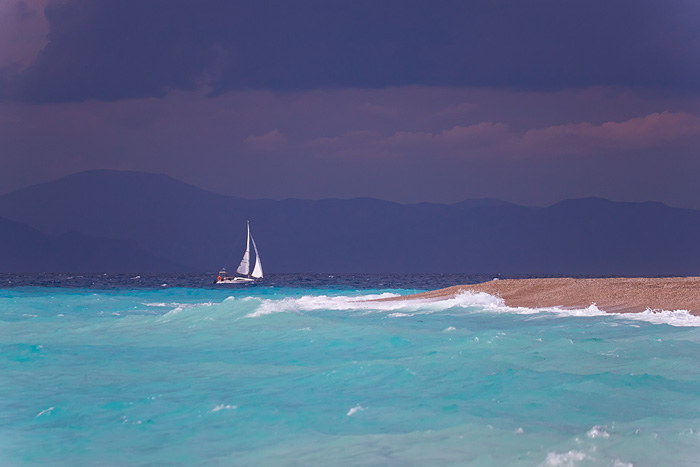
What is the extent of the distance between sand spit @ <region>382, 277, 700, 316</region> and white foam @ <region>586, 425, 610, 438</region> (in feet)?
53.8

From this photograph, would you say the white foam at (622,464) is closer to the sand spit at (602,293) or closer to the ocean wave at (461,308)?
the ocean wave at (461,308)

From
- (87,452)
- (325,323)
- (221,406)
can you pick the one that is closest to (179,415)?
(221,406)

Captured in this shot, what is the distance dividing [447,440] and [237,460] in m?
2.64

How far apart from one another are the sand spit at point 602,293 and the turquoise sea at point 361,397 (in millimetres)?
4392

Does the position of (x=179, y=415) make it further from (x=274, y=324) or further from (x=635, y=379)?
(x=274, y=324)

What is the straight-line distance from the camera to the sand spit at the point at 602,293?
2539 cm

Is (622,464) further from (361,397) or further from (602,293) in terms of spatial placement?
(602,293)

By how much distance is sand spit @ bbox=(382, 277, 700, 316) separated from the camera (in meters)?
25.4

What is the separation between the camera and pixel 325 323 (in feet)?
76.4

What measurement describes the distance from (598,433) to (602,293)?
22.4 meters

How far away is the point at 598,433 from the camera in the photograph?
327 inches

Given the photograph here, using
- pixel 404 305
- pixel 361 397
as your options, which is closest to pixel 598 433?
pixel 361 397

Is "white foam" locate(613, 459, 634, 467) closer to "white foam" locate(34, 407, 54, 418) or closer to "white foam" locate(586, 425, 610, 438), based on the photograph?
"white foam" locate(586, 425, 610, 438)

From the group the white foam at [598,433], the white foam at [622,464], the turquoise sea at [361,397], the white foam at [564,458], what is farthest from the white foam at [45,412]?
the white foam at [622,464]
